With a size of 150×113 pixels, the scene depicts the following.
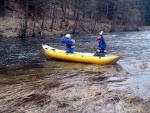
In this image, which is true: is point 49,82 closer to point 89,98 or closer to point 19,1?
point 89,98

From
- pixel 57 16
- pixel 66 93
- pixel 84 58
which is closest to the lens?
pixel 66 93

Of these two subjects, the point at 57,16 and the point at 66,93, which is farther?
the point at 57,16

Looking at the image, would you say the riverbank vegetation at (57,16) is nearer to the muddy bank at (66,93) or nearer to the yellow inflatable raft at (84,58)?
the yellow inflatable raft at (84,58)

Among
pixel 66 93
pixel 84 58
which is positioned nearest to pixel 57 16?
pixel 84 58

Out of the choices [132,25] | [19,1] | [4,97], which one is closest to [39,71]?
[4,97]

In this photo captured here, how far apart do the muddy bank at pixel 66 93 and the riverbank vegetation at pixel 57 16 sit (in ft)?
54.4

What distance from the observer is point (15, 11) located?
3334cm

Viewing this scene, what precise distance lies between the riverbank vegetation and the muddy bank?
16.6 meters

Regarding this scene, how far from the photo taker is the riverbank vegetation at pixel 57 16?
93.0ft

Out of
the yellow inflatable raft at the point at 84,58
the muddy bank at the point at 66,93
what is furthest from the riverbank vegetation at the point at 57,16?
the muddy bank at the point at 66,93

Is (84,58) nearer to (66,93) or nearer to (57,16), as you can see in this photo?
(66,93)

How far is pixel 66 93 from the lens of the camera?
7.64 meters

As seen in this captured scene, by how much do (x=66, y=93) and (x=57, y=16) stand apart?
33947mm

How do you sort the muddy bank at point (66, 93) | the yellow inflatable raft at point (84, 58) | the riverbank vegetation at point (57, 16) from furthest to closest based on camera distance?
the riverbank vegetation at point (57, 16) → the yellow inflatable raft at point (84, 58) → the muddy bank at point (66, 93)
